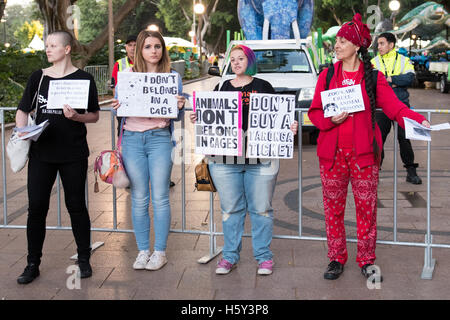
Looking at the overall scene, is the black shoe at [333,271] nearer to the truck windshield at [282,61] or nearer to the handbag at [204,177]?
the handbag at [204,177]

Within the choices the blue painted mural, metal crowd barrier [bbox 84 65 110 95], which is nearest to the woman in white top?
the blue painted mural

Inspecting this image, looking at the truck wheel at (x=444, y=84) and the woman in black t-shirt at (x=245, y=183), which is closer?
the woman in black t-shirt at (x=245, y=183)

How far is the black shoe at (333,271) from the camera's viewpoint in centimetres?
544

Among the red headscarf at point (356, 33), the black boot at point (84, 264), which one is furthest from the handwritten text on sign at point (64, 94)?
the red headscarf at point (356, 33)

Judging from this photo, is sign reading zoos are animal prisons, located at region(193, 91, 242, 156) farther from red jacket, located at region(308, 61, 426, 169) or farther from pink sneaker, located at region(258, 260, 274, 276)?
pink sneaker, located at region(258, 260, 274, 276)

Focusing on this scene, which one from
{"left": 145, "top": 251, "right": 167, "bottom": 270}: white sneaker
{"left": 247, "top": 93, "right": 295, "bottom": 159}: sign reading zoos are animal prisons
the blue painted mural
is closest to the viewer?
{"left": 247, "top": 93, "right": 295, "bottom": 159}: sign reading zoos are animal prisons

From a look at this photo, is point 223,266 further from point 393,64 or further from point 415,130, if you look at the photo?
point 393,64

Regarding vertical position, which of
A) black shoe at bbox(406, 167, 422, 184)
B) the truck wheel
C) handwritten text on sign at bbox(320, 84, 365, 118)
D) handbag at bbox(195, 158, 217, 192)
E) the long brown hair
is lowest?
black shoe at bbox(406, 167, 422, 184)

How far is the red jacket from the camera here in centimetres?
520

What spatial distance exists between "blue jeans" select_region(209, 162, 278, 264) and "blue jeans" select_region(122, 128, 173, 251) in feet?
1.30

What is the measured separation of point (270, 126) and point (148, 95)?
100 cm

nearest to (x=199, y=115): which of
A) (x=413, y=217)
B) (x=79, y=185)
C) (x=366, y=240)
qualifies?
(x=79, y=185)

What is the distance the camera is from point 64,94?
17.5 feet

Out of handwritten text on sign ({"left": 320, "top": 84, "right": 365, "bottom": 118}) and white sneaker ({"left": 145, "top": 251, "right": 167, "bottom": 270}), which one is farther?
white sneaker ({"left": 145, "top": 251, "right": 167, "bottom": 270})
